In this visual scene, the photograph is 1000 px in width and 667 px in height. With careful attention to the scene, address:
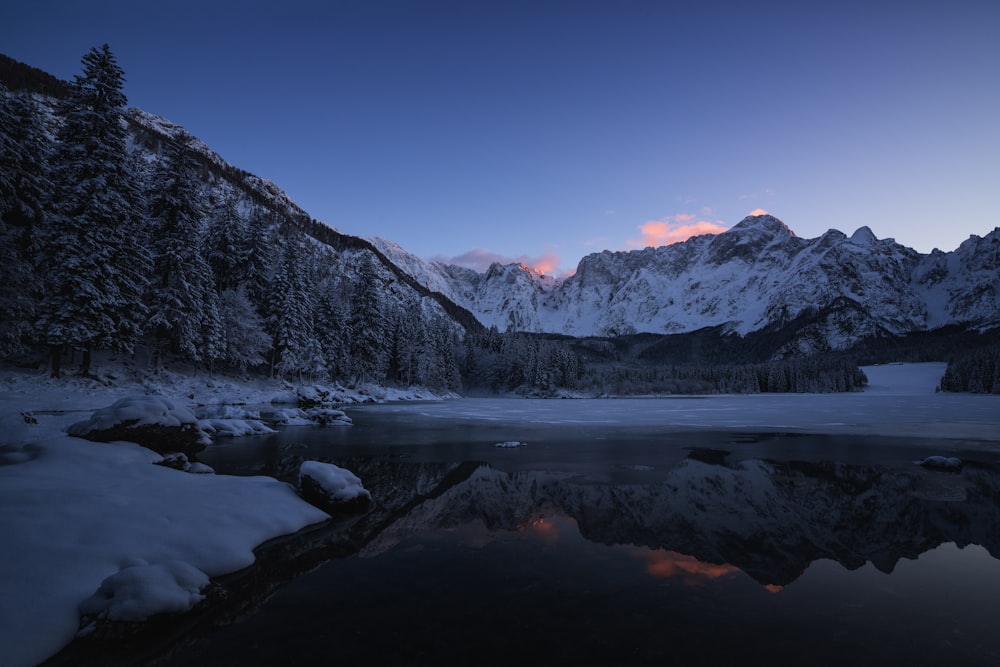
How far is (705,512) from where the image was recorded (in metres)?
11.3

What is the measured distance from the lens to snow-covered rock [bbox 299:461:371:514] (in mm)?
11281

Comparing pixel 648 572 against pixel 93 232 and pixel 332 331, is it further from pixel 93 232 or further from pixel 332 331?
pixel 332 331

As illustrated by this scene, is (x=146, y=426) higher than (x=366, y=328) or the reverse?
the reverse

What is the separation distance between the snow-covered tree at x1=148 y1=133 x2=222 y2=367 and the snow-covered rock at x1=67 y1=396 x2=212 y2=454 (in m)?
27.1

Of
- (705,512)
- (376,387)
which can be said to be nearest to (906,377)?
(376,387)

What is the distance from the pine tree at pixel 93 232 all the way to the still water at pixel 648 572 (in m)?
20.6

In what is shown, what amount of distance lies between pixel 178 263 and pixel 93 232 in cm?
1048

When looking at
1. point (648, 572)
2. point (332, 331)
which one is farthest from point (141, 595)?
point (332, 331)

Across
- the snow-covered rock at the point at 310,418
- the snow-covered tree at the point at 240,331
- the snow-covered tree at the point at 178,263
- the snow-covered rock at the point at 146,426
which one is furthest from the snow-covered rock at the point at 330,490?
the snow-covered tree at the point at 240,331

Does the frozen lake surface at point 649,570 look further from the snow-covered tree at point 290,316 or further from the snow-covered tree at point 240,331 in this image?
the snow-covered tree at point 290,316

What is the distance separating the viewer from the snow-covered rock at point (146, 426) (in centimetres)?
1402

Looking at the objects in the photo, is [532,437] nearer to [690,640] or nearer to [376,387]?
[690,640]

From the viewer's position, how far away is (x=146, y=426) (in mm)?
14602

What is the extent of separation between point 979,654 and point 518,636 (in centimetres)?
535
